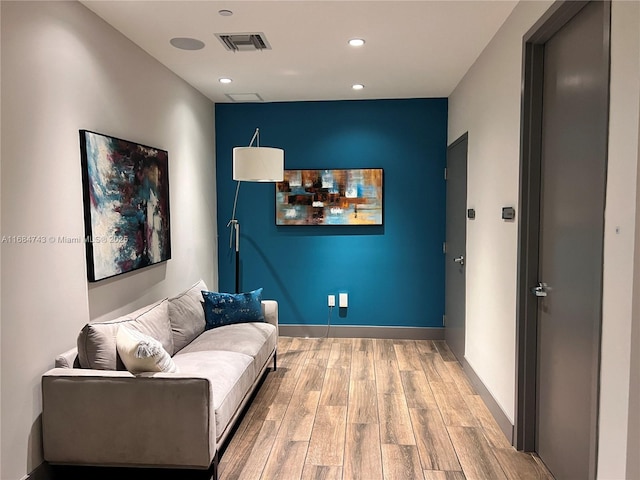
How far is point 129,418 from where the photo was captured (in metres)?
2.33

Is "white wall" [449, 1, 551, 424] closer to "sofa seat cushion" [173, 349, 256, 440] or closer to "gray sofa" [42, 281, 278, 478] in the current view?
"sofa seat cushion" [173, 349, 256, 440]

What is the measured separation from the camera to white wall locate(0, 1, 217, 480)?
2.17 meters

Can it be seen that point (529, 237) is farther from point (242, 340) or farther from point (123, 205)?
point (123, 205)

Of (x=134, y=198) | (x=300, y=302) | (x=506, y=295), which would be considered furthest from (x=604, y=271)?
(x=300, y=302)

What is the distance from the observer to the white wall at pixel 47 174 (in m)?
2.17

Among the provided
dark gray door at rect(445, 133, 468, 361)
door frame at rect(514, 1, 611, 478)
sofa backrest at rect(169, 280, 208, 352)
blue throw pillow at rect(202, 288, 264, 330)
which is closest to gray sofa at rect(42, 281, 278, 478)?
sofa backrest at rect(169, 280, 208, 352)

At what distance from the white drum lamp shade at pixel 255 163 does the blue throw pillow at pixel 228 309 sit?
97 cm

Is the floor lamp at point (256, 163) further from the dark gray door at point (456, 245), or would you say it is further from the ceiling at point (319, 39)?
the dark gray door at point (456, 245)

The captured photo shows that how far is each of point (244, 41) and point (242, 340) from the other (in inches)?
80.4

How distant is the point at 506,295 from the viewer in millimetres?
2922

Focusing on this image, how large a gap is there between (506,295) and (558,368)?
0.61 metres

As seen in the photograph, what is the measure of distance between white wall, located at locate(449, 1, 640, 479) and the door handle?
0.16 m

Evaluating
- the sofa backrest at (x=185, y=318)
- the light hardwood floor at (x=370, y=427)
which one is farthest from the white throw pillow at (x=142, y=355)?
the sofa backrest at (x=185, y=318)

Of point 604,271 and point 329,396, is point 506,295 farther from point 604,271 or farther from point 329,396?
point 329,396
